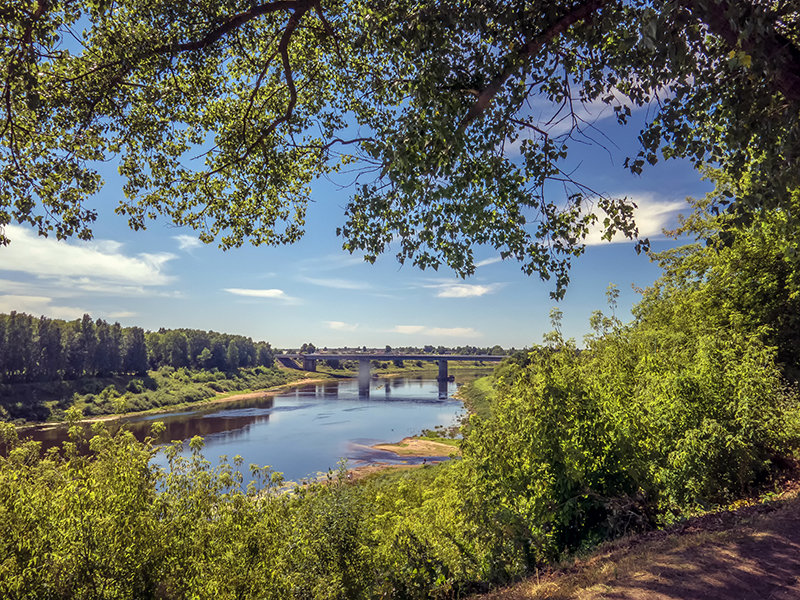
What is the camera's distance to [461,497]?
41.7 ft

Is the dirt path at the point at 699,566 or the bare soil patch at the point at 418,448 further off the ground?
the dirt path at the point at 699,566

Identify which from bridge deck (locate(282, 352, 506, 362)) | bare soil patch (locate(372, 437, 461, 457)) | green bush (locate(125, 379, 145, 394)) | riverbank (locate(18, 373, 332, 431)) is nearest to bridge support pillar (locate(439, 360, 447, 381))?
bridge deck (locate(282, 352, 506, 362))

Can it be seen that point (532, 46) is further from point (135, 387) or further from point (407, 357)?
point (407, 357)

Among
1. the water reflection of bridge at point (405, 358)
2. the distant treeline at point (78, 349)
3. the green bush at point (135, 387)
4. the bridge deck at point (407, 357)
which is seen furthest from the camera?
the bridge deck at point (407, 357)

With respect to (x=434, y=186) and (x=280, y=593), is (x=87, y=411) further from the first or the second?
(x=434, y=186)

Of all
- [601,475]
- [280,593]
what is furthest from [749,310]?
[280,593]

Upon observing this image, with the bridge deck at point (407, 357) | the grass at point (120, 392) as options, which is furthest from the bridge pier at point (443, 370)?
the grass at point (120, 392)

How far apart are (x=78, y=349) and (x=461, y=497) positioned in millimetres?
96233

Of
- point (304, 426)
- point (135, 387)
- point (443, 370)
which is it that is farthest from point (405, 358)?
point (135, 387)

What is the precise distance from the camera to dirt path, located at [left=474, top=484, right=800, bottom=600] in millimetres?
5559

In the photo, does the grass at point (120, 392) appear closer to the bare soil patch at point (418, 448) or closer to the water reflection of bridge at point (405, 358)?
the water reflection of bridge at point (405, 358)

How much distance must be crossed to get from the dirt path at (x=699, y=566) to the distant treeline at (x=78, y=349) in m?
95.8

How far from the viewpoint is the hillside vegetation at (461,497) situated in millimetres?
7633

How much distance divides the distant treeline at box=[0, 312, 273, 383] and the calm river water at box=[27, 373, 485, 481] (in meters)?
25.3
